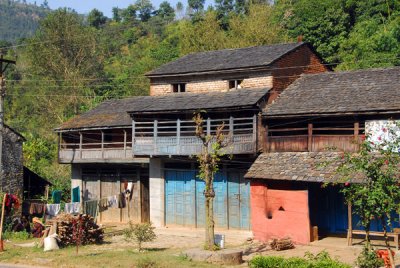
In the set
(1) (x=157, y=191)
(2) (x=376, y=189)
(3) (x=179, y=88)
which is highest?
(3) (x=179, y=88)

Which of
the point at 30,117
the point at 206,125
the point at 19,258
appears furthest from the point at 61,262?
the point at 30,117

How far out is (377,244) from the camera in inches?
887

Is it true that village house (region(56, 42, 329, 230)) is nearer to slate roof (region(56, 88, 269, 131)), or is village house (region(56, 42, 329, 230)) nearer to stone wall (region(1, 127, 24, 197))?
slate roof (region(56, 88, 269, 131))

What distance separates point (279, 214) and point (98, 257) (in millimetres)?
7834

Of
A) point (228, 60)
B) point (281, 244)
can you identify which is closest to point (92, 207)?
point (228, 60)

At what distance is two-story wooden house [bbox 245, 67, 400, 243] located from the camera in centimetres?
2358

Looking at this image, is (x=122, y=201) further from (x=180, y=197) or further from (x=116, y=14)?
(x=116, y=14)

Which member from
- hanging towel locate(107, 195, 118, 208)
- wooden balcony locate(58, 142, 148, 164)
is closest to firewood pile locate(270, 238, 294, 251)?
wooden balcony locate(58, 142, 148, 164)

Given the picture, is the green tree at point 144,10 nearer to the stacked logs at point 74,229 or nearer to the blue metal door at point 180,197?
the blue metal door at point 180,197

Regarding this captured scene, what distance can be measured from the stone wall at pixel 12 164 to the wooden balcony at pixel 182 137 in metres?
7.82

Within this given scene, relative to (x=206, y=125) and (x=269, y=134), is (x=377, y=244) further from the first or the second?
(x=206, y=125)

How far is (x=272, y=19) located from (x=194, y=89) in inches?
1353

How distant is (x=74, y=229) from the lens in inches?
929

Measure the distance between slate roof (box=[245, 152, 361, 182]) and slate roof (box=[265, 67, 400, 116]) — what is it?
1.77 m
